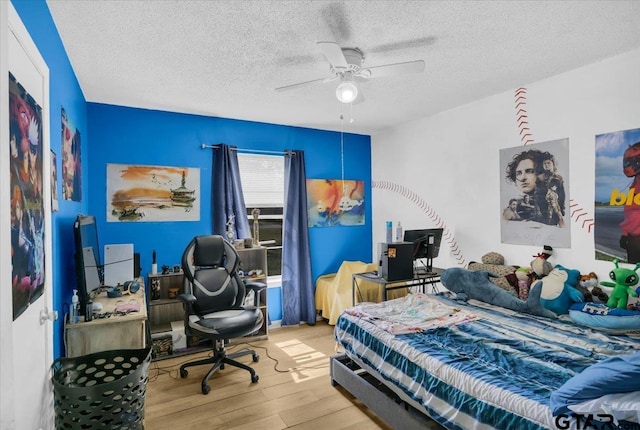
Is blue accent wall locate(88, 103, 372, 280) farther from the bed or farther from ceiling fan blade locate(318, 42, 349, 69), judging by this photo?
ceiling fan blade locate(318, 42, 349, 69)

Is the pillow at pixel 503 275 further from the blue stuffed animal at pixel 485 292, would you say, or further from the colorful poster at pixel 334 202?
the colorful poster at pixel 334 202

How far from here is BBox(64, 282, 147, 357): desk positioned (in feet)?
6.77

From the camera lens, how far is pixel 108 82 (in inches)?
117

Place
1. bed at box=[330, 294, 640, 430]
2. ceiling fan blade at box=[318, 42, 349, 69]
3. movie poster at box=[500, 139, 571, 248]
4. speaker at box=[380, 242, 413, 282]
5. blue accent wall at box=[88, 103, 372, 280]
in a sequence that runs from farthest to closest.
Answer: blue accent wall at box=[88, 103, 372, 280] < speaker at box=[380, 242, 413, 282] < movie poster at box=[500, 139, 571, 248] < ceiling fan blade at box=[318, 42, 349, 69] < bed at box=[330, 294, 640, 430]

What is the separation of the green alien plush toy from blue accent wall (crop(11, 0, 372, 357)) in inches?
118

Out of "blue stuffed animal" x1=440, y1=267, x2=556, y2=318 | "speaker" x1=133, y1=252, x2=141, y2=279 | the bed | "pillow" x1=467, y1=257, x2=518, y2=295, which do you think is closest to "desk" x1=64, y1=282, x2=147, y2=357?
"speaker" x1=133, y1=252, x2=141, y2=279

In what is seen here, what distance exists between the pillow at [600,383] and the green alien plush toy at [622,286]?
1.35m

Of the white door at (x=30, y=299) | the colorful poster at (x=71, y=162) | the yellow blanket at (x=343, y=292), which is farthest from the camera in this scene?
the yellow blanket at (x=343, y=292)

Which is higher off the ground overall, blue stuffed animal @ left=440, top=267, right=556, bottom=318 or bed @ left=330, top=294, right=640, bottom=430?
blue stuffed animal @ left=440, top=267, right=556, bottom=318

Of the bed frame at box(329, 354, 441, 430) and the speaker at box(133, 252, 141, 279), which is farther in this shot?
the speaker at box(133, 252, 141, 279)

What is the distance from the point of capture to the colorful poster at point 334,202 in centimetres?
470

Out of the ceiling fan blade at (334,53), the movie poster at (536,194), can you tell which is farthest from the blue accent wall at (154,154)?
the movie poster at (536,194)

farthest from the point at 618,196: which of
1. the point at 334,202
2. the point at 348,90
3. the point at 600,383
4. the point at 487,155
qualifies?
the point at 334,202

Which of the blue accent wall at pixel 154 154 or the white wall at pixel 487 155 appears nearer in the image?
the blue accent wall at pixel 154 154
